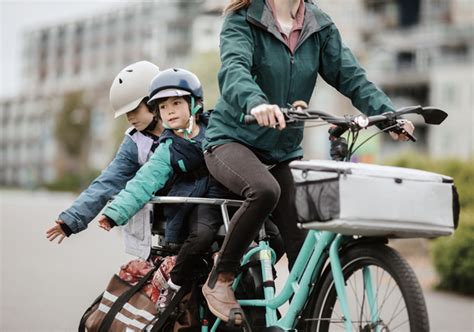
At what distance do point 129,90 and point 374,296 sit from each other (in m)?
2.02

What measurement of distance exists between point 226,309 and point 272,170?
712 millimetres

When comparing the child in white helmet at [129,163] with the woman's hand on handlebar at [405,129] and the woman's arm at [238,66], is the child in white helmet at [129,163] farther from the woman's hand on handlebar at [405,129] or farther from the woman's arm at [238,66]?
the woman's hand on handlebar at [405,129]

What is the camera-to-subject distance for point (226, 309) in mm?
4656

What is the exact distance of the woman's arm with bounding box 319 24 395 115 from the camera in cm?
470

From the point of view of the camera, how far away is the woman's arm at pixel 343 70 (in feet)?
15.4

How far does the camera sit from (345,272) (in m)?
4.23

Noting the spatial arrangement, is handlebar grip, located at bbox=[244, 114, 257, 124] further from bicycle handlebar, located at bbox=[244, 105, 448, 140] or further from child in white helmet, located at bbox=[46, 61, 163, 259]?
child in white helmet, located at bbox=[46, 61, 163, 259]

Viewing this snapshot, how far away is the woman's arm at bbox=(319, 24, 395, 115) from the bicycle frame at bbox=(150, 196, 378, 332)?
73 centimetres

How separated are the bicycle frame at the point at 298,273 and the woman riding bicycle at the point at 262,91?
186 mm

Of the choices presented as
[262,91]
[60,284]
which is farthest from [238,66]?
[60,284]

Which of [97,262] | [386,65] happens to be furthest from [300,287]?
[386,65]

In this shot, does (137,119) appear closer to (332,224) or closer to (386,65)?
(332,224)

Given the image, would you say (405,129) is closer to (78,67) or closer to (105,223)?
(105,223)

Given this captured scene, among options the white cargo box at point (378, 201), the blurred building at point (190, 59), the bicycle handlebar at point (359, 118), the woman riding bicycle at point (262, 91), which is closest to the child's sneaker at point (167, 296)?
the woman riding bicycle at point (262, 91)
